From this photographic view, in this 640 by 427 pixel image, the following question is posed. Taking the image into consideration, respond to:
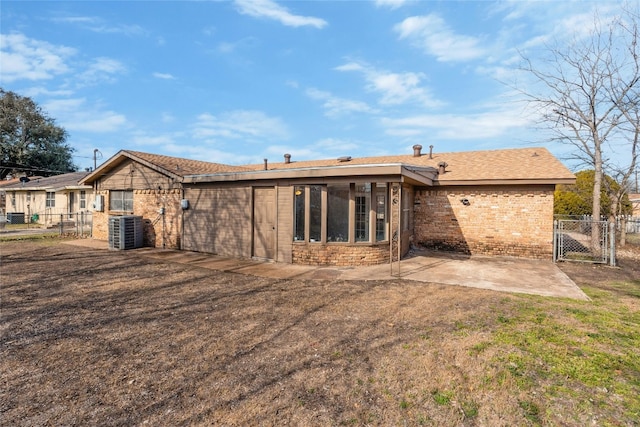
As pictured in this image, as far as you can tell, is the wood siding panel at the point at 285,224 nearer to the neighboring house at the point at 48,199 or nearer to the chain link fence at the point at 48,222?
the chain link fence at the point at 48,222

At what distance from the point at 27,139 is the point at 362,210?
4327 cm

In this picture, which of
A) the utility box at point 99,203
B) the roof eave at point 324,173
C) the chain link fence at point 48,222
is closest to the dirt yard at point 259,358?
the roof eave at point 324,173

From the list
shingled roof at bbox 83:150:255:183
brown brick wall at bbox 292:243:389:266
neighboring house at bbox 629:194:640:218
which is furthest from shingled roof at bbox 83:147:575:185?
neighboring house at bbox 629:194:640:218

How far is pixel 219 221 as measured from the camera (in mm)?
10508

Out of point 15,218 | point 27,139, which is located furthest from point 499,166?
point 27,139

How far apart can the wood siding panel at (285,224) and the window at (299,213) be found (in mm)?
130

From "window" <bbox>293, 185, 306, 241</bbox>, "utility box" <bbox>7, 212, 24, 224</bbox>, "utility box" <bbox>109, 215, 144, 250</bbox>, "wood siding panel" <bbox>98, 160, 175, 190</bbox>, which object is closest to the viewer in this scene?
"window" <bbox>293, 185, 306, 241</bbox>

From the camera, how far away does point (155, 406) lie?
2.65m

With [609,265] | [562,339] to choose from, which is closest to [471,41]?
[609,265]

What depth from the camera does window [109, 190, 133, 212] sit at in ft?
42.8

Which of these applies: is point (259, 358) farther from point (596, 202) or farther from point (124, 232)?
point (596, 202)

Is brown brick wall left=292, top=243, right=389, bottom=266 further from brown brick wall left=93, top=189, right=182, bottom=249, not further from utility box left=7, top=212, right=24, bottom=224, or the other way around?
utility box left=7, top=212, right=24, bottom=224

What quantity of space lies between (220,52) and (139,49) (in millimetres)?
3553

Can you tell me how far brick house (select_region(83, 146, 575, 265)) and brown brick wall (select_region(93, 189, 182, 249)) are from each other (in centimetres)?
4
